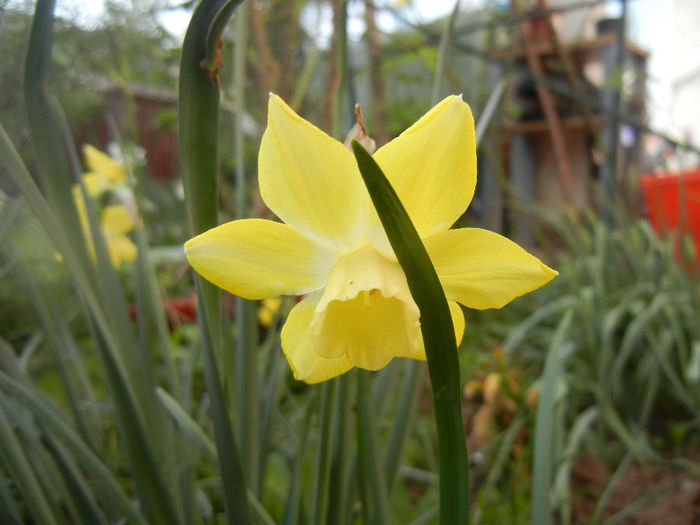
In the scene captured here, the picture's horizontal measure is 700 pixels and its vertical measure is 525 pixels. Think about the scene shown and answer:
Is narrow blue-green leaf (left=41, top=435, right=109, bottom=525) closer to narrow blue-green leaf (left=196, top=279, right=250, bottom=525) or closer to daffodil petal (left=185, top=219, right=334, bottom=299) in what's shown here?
narrow blue-green leaf (left=196, top=279, right=250, bottom=525)

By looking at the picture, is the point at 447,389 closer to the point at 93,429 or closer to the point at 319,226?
the point at 319,226

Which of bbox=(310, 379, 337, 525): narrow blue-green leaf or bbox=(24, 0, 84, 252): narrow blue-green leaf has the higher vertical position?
bbox=(24, 0, 84, 252): narrow blue-green leaf

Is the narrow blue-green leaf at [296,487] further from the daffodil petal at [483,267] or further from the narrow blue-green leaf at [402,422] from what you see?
the daffodil petal at [483,267]

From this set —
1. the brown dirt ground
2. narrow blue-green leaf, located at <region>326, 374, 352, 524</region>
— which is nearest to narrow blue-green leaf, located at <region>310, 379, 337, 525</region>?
narrow blue-green leaf, located at <region>326, 374, 352, 524</region>

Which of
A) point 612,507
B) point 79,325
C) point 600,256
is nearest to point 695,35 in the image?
point 600,256

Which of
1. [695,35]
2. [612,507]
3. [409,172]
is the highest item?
[695,35]

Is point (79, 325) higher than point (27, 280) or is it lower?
lower
